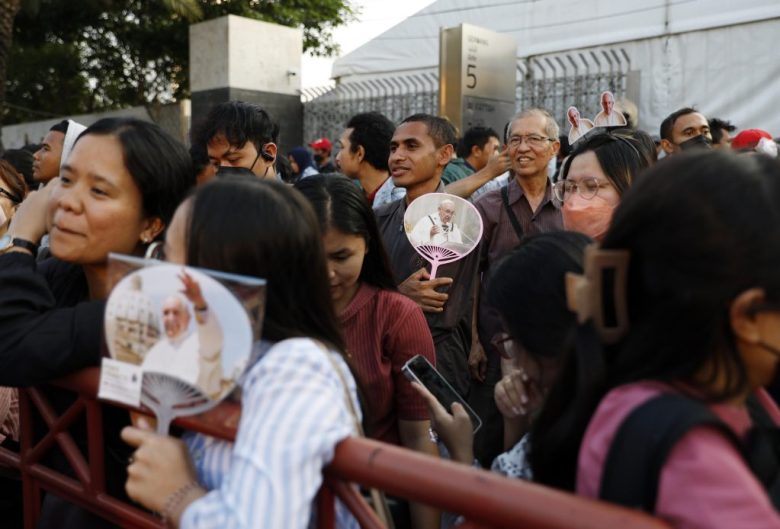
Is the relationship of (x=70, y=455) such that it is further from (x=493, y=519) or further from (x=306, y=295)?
(x=493, y=519)

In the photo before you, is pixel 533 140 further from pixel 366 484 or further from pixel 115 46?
pixel 115 46

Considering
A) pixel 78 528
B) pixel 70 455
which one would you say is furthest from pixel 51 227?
pixel 78 528

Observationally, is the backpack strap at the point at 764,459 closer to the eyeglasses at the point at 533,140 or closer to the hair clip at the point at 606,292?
the hair clip at the point at 606,292

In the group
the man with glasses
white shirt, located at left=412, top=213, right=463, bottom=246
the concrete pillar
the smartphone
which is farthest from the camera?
the concrete pillar

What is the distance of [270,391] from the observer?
1175 mm

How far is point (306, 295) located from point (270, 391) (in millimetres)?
269

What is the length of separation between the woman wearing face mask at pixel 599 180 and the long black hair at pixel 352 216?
71 cm

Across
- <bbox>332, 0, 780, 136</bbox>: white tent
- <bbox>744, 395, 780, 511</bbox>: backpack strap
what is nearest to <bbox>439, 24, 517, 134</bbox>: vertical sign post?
<bbox>332, 0, 780, 136</bbox>: white tent

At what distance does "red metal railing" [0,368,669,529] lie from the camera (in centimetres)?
94

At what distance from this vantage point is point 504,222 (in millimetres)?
3943

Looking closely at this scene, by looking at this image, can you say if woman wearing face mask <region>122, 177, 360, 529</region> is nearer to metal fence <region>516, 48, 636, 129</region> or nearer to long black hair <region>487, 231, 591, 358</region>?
long black hair <region>487, 231, 591, 358</region>

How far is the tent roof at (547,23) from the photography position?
1127 cm

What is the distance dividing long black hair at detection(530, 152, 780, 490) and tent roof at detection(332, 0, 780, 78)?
421 inches

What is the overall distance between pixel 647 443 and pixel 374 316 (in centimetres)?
145
